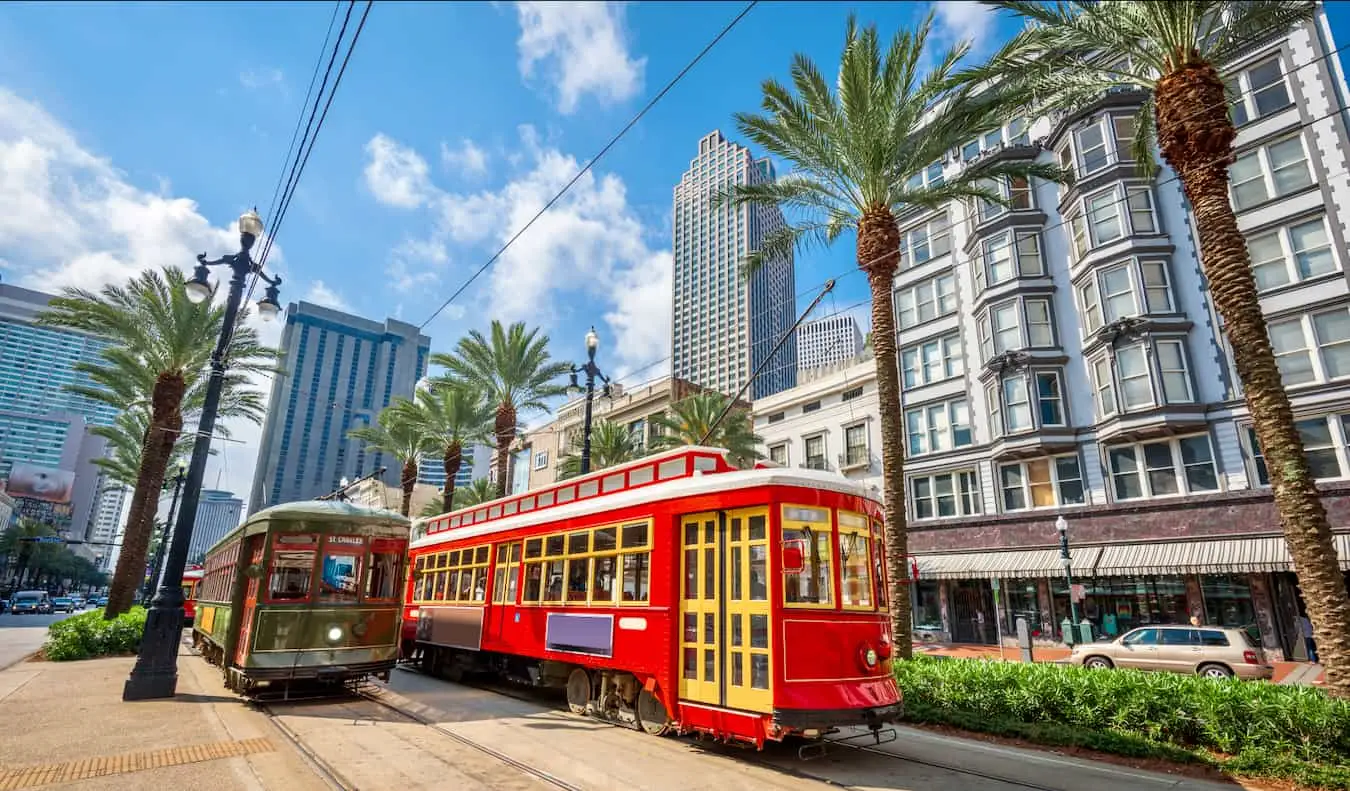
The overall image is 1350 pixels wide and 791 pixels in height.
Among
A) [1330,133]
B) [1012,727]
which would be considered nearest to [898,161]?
[1012,727]

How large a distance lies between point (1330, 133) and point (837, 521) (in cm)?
2471

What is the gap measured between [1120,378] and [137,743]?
89.7ft

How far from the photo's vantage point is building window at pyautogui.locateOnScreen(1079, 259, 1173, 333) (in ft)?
77.5

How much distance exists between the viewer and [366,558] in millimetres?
12164

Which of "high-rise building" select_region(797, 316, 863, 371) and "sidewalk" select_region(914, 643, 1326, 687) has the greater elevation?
"high-rise building" select_region(797, 316, 863, 371)

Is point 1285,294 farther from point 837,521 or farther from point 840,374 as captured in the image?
point 837,521

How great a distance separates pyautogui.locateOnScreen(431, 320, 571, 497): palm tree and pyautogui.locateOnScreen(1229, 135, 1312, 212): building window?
86.9 ft

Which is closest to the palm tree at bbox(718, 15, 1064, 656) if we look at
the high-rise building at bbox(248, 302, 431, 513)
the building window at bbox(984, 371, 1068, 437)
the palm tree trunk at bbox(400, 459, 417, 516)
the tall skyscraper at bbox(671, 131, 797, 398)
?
the building window at bbox(984, 371, 1068, 437)

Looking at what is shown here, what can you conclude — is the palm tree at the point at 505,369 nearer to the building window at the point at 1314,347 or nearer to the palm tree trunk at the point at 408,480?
the palm tree trunk at the point at 408,480

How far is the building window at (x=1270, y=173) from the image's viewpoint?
21719mm

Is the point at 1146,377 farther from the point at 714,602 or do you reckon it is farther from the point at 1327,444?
the point at 714,602

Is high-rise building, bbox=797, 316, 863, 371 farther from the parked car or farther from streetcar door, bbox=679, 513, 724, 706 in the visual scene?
streetcar door, bbox=679, 513, 724, 706

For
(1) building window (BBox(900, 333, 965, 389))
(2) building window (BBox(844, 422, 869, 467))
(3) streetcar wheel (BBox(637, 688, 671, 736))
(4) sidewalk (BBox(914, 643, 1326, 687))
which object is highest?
(1) building window (BBox(900, 333, 965, 389))

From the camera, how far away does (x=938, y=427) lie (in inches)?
1177
